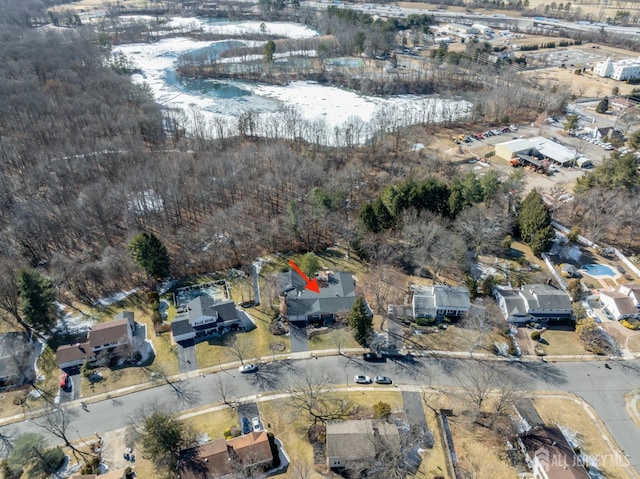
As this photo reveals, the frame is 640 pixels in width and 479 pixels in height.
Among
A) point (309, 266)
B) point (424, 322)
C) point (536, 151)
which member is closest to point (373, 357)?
point (424, 322)

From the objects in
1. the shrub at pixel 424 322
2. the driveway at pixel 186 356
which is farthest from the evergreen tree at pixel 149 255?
the shrub at pixel 424 322

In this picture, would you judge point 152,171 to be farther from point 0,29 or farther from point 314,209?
point 0,29

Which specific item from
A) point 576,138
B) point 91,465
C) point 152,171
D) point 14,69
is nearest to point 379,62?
point 576,138

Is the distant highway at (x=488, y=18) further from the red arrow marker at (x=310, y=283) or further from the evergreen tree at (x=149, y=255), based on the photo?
the evergreen tree at (x=149, y=255)

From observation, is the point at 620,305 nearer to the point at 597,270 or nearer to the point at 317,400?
the point at 597,270

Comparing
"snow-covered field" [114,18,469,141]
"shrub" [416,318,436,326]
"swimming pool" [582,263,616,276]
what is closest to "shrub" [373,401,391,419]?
"shrub" [416,318,436,326]
